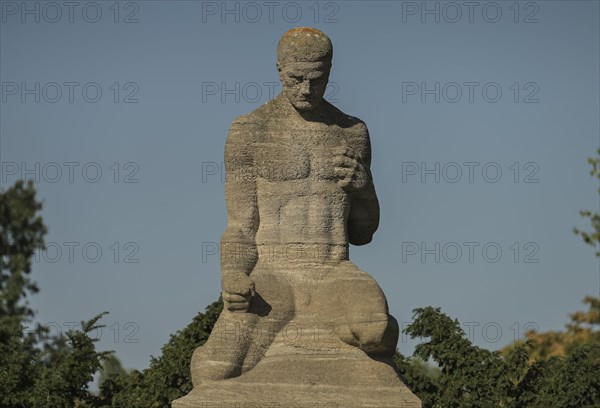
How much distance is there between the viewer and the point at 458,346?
26.9 meters

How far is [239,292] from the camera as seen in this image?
67.3ft

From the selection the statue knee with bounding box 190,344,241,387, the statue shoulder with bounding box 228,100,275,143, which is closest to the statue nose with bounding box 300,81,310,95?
the statue shoulder with bounding box 228,100,275,143

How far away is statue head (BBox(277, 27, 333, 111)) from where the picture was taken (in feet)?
69.7

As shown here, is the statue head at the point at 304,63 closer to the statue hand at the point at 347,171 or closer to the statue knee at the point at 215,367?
the statue hand at the point at 347,171

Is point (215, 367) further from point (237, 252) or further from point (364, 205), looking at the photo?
point (364, 205)

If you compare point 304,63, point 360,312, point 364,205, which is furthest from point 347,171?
point 360,312

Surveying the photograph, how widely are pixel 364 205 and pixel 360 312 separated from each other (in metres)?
1.75

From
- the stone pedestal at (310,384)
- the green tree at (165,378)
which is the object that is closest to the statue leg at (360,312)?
the stone pedestal at (310,384)

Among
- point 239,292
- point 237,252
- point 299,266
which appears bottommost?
point 239,292

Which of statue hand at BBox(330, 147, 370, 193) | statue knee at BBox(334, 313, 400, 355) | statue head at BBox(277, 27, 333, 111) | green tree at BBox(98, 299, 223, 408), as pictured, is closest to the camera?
statue knee at BBox(334, 313, 400, 355)

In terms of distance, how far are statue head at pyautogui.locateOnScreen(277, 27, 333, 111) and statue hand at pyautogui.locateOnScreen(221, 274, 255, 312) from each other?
7.39 ft

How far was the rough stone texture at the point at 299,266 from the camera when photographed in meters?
20.2

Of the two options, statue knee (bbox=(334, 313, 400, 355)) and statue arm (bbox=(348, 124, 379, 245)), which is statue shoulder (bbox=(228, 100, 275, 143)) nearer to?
statue arm (bbox=(348, 124, 379, 245))

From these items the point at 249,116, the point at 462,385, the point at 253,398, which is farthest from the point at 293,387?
the point at 462,385
